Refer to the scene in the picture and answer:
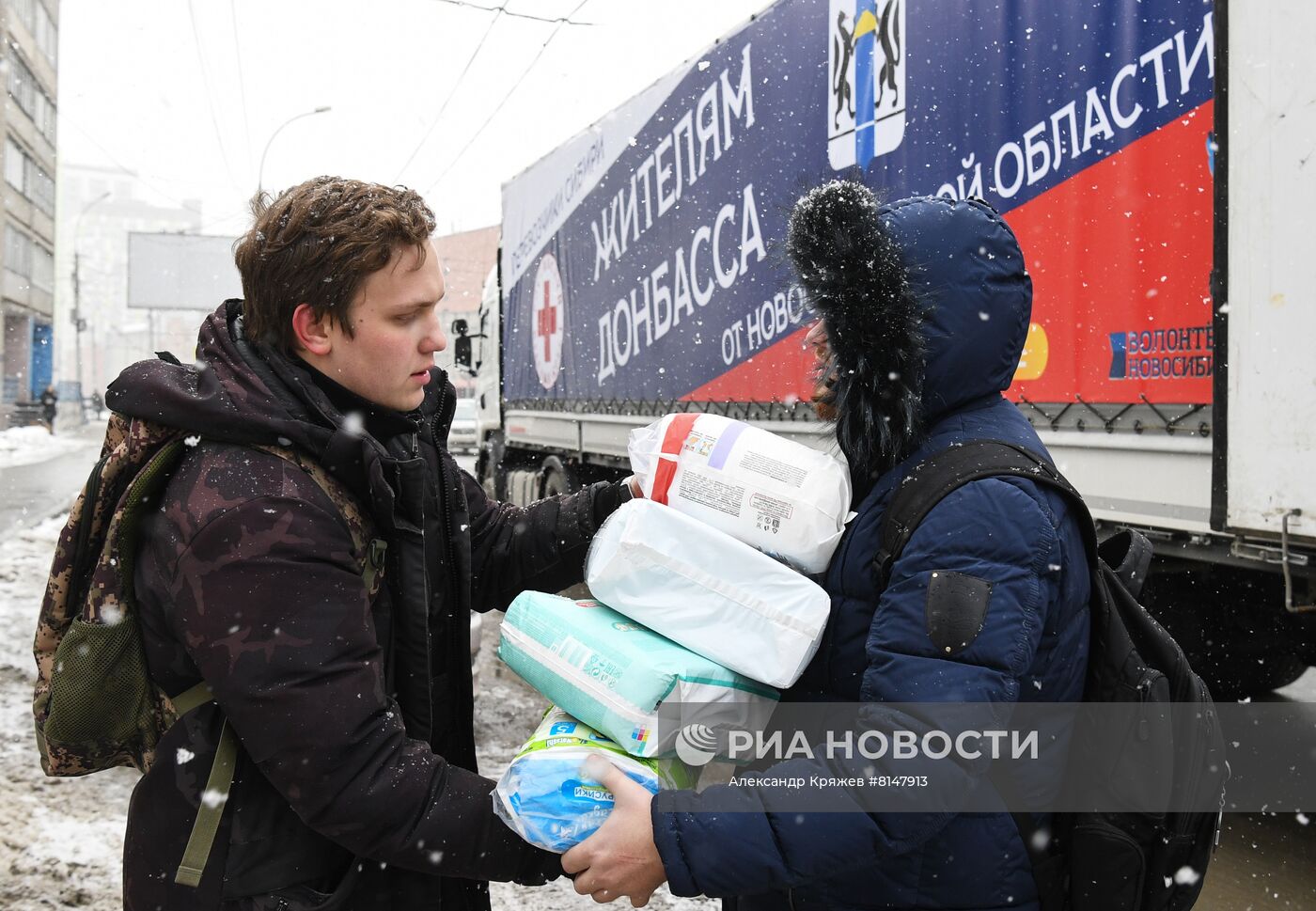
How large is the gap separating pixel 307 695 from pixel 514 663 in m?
0.54

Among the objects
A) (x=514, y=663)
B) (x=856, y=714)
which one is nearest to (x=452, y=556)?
(x=514, y=663)

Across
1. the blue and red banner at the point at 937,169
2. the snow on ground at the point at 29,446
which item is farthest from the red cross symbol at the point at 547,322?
the snow on ground at the point at 29,446

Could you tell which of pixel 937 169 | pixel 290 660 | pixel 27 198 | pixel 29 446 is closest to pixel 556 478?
pixel 937 169

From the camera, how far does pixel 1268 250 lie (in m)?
2.64

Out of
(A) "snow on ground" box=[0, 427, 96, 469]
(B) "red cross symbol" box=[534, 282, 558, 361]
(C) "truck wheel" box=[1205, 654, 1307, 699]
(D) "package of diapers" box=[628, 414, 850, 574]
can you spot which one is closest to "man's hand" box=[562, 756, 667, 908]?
(D) "package of diapers" box=[628, 414, 850, 574]

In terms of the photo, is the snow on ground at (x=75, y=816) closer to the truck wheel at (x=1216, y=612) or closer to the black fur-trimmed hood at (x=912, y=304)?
the truck wheel at (x=1216, y=612)

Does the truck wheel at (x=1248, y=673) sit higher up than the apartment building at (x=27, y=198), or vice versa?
the apartment building at (x=27, y=198)

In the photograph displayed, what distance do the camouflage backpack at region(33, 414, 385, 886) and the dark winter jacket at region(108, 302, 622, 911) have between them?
2cm

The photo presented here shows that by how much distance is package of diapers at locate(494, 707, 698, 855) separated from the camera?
5.06ft

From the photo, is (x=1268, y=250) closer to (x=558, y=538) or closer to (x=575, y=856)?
(x=558, y=538)

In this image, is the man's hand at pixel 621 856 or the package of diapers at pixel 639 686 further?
the package of diapers at pixel 639 686

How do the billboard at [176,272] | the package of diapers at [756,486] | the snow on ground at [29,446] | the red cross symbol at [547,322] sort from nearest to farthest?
the package of diapers at [756,486] → the red cross symbol at [547,322] → the snow on ground at [29,446] → the billboard at [176,272]

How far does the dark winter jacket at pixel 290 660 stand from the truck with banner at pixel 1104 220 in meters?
0.89

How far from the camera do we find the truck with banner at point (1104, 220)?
104 inches
